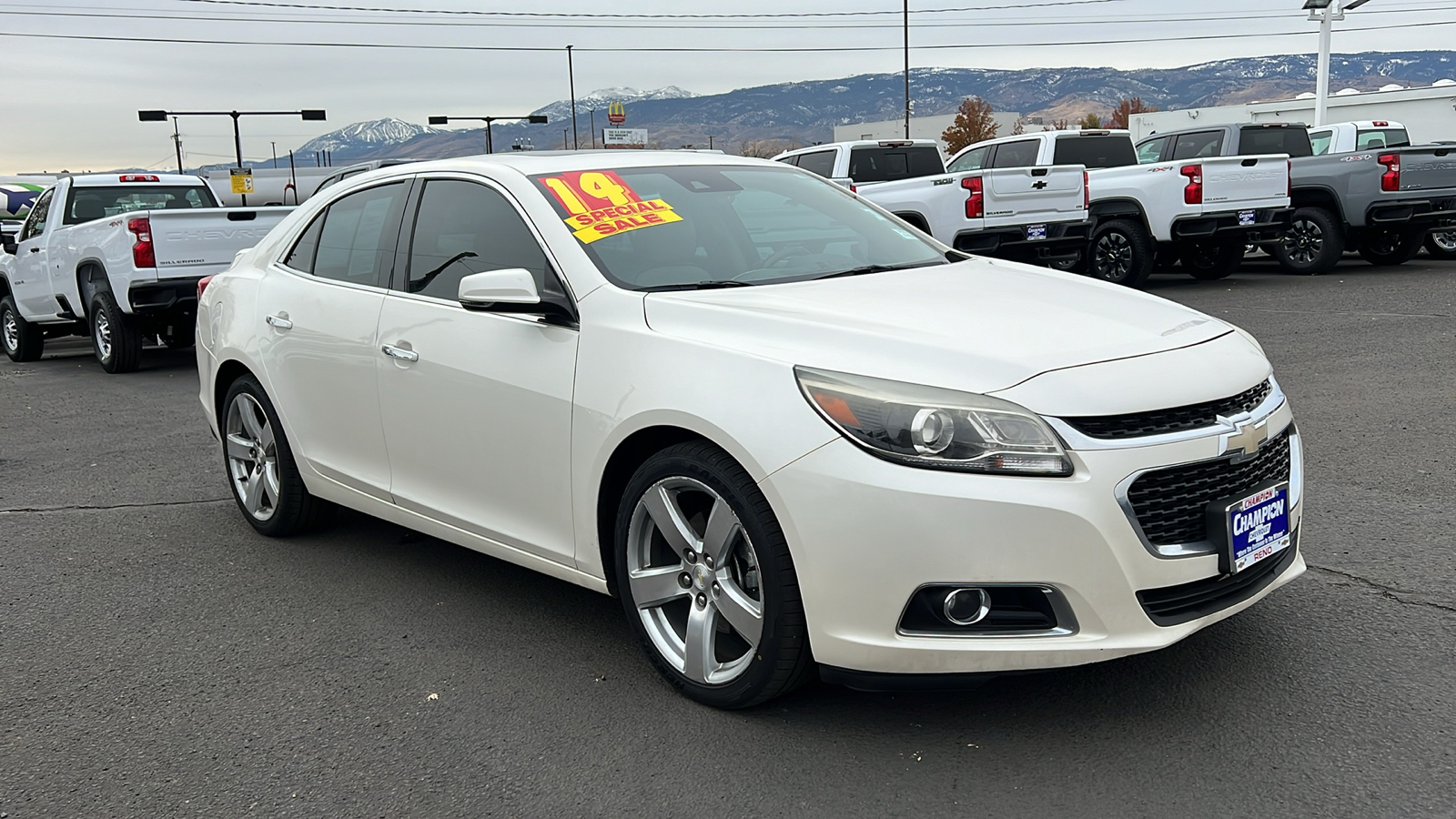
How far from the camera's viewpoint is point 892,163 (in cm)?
1609

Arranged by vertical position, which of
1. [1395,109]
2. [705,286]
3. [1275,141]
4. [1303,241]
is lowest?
[1303,241]

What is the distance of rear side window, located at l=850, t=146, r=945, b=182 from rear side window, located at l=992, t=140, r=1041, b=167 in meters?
0.91

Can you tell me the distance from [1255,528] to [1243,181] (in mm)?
12136

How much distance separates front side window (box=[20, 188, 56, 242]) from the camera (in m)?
13.4

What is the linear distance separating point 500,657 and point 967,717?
1551 mm

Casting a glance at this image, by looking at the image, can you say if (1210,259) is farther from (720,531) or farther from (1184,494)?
(720,531)

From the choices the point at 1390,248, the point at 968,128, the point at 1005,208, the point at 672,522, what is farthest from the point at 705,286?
the point at 968,128

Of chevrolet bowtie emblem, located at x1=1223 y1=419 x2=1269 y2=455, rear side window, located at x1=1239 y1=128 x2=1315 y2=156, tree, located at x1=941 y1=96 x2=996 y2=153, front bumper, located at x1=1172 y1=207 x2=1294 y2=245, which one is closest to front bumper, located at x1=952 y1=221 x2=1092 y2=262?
front bumper, located at x1=1172 y1=207 x2=1294 y2=245

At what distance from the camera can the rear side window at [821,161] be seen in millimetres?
15742

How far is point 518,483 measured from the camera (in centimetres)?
398

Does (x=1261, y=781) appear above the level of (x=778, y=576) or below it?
below

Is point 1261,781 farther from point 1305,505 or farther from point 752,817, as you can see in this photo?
point 1305,505

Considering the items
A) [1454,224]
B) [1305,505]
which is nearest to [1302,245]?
[1454,224]

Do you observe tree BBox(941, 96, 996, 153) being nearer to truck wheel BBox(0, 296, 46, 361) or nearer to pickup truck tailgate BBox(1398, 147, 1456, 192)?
pickup truck tailgate BBox(1398, 147, 1456, 192)
